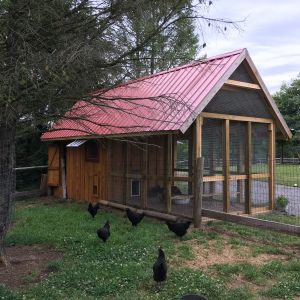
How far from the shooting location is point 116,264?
6.30 metres

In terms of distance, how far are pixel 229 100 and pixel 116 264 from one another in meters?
5.83

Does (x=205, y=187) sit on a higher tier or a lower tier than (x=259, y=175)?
lower

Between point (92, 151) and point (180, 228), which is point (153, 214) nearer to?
point (180, 228)

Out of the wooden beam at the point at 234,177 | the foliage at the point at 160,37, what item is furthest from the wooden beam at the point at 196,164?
the foliage at the point at 160,37

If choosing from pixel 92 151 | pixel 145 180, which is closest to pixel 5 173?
pixel 145 180

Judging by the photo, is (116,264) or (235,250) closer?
(116,264)

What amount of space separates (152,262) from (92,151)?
782cm

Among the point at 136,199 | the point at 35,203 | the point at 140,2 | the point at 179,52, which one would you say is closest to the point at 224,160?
the point at 136,199

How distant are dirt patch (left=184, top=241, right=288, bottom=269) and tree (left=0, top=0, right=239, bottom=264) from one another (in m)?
3.21

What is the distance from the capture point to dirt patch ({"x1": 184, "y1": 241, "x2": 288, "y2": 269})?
669cm

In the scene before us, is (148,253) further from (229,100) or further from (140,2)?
(229,100)

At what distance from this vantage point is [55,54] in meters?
5.00

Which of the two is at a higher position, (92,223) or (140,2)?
(140,2)

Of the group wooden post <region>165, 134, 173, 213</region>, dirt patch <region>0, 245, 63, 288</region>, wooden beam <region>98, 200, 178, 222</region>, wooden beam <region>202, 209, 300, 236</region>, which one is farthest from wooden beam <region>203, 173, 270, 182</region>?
dirt patch <region>0, 245, 63, 288</region>
